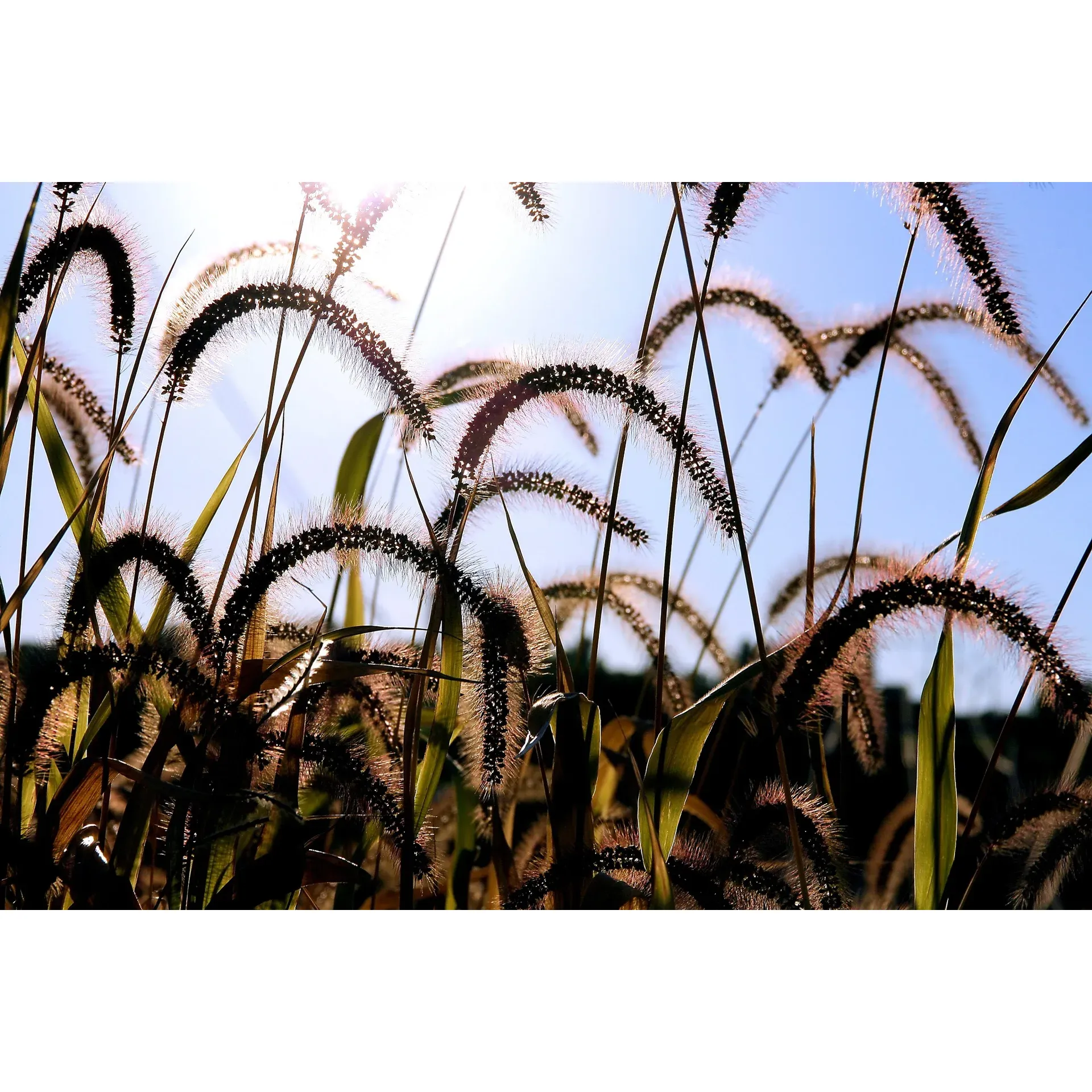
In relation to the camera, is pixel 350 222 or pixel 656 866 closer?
pixel 656 866

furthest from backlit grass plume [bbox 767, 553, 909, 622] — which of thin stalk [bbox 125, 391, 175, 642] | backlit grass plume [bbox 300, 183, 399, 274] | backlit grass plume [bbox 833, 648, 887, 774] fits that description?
thin stalk [bbox 125, 391, 175, 642]

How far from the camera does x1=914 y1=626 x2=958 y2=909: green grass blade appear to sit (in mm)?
1163

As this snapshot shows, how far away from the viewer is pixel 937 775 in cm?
117

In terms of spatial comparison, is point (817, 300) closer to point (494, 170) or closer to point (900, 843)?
point (494, 170)

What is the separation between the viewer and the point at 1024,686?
1.20 metres

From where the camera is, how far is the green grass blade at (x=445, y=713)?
1.17m

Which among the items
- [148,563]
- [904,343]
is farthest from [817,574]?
[148,563]

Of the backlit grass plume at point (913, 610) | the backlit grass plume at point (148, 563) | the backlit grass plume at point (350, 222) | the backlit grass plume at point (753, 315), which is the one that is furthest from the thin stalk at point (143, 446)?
the backlit grass plume at point (913, 610)

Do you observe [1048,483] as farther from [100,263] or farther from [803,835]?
[100,263]

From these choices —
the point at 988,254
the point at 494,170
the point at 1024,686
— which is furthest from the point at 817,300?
the point at 1024,686

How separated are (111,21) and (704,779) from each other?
1.69m

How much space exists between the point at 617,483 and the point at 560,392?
17 cm

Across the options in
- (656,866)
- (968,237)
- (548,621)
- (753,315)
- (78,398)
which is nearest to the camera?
(656,866)

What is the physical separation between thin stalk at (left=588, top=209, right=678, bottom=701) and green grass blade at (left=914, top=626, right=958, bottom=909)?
501 millimetres
